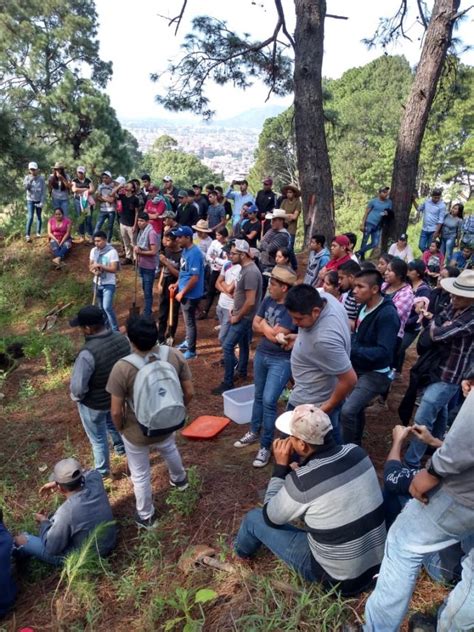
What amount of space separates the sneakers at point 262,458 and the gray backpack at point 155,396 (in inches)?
41.8

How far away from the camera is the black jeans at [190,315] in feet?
18.8

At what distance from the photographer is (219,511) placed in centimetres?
344

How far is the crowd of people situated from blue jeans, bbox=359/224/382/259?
4.22 m

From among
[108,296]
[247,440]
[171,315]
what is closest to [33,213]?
[108,296]

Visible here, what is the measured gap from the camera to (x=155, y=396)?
9.74 feet

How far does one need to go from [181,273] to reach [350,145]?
118ft

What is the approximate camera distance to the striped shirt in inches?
87.6

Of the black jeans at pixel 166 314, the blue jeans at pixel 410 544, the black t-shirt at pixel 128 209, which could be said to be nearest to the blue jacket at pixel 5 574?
the blue jeans at pixel 410 544

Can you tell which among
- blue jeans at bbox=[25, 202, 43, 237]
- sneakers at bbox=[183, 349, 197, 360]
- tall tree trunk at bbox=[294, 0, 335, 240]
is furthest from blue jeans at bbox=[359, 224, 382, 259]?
blue jeans at bbox=[25, 202, 43, 237]

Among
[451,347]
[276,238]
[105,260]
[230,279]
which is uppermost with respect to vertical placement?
[276,238]

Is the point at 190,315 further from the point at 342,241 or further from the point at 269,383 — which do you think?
the point at 269,383

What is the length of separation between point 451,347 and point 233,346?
2.40 metres

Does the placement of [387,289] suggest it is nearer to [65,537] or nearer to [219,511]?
[219,511]

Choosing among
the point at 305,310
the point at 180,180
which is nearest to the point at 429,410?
the point at 305,310
